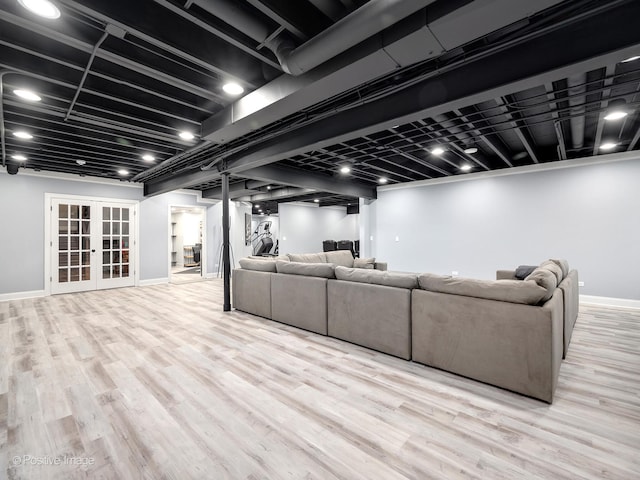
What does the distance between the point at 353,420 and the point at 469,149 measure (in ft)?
15.6

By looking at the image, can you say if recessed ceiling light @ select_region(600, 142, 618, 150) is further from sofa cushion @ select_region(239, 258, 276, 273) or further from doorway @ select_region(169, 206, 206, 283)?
doorway @ select_region(169, 206, 206, 283)

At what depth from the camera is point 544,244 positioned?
19.4 feet

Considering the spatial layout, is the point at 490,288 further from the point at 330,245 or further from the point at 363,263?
the point at 330,245

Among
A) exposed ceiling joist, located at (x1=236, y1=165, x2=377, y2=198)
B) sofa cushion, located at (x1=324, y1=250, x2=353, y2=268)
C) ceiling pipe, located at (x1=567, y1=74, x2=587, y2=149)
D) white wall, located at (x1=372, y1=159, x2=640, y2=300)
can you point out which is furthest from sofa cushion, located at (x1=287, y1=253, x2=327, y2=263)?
ceiling pipe, located at (x1=567, y1=74, x2=587, y2=149)

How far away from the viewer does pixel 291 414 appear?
2.03 meters

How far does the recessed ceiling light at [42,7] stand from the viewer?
1.80 meters

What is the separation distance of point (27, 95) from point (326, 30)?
3.32 m

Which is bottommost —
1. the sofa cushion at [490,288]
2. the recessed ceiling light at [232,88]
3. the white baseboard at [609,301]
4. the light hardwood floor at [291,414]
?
the light hardwood floor at [291,414]

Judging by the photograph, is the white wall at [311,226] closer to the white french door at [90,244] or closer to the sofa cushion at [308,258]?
the sofa cushion at [308,258]

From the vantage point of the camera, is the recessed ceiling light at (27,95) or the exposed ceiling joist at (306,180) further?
the exposed ceiling joist at (306,180)

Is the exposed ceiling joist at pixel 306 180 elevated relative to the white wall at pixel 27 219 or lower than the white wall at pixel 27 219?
elevated

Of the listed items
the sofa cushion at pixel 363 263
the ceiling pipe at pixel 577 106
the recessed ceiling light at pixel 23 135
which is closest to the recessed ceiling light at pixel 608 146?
the ceiling pipe at pixel 577 106

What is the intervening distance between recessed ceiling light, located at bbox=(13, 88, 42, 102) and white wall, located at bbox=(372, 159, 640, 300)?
7304mm

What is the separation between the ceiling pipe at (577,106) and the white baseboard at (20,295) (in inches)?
377
